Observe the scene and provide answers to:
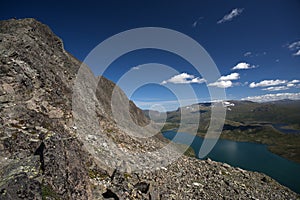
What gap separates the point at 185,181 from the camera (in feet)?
58.3

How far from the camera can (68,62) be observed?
75.0 feet

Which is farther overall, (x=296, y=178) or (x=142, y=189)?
(x=296, y=178)

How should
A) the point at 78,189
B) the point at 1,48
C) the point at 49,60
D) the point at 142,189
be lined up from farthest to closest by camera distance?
the point at 49,60 < the point at 1,48 < the point at 142,189 < the point at 78,189

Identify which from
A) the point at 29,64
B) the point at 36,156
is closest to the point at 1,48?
the point at 29,64

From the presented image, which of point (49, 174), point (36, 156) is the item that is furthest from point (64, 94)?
point (49, 174)

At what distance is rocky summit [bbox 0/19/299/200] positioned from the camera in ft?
27.5

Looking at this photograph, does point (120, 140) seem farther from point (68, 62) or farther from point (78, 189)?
point (68, 62)

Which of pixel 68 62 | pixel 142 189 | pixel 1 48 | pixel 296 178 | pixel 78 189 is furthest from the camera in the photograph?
pixel 296 178

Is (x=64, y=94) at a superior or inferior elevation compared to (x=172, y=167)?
superior

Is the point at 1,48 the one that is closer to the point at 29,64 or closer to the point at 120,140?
the point at 29,64

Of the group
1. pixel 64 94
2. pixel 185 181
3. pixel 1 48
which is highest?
pixel 1 48

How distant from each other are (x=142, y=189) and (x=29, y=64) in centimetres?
1498

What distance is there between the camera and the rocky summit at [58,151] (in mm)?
8375

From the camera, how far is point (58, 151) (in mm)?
9109
